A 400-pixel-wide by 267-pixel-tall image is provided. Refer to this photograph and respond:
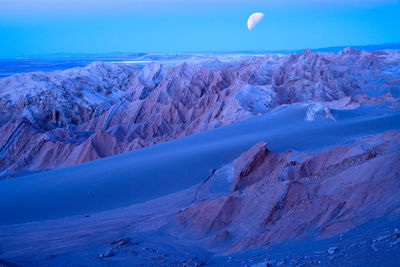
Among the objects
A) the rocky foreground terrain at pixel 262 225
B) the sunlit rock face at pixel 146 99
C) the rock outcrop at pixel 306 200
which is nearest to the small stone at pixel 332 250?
the rocky foreground terrain at pixel 262 225

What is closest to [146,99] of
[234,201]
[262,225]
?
[234,201]

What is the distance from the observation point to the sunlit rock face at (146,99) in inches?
664

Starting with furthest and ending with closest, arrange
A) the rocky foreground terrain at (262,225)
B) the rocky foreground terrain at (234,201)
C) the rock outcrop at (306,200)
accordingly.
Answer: the rock outcrop at (306,200) < the rocky foreground terrain at (234,201) < the rocky foreground terrain at (262,225)

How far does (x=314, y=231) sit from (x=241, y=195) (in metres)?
1.71

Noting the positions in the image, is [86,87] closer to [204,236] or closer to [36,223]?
[36,223]

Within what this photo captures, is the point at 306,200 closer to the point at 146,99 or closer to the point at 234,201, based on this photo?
the point at 234,201

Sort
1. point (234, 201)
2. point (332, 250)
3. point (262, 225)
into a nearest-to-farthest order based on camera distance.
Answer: point (332, 250) < point (262, 225) < point (234, 201)

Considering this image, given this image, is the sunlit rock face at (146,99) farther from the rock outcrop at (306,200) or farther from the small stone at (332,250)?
the small stone at (332,250)

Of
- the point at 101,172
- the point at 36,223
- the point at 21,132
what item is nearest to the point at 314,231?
the point at 36,223

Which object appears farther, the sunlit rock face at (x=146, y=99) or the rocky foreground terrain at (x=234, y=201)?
the sunlit rock face at (x=146, y=99)

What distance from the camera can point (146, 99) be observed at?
87.9ft

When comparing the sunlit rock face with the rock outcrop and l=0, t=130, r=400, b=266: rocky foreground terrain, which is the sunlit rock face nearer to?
the rock outcrop

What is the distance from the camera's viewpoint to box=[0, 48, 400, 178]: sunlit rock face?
16.9 meters

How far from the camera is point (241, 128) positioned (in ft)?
39.9
